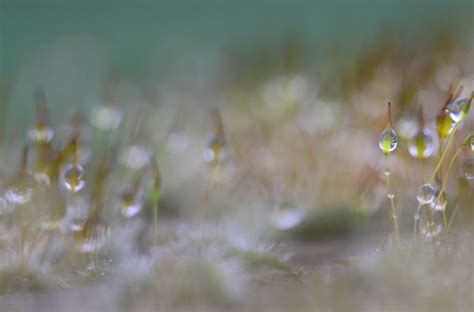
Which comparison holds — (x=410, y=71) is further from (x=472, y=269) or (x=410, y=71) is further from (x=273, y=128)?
(x=472, y=269)

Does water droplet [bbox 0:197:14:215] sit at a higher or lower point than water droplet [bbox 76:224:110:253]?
higher

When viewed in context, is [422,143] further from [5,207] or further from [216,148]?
[5,207]

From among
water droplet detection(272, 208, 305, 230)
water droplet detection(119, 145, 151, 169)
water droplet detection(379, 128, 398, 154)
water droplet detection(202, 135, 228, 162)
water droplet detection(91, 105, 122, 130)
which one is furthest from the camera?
water droplet detection(91, 105, 122, 130)

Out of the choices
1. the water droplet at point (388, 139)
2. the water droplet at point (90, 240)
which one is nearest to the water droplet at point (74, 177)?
the water droplet at point (90, 240)

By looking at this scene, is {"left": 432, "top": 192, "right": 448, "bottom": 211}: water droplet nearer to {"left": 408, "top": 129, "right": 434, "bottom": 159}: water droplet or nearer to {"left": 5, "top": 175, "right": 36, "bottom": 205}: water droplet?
{"left": 408, "top": 129, "right": 434, "bottom": 159}: water droplet

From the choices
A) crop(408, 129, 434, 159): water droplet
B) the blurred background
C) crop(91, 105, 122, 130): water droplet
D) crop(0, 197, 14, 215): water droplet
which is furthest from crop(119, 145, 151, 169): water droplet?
crop(408, 129, 434, 159): water droplet

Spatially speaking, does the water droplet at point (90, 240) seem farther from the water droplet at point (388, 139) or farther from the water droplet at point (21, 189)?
the water droplet at point (388, 139)

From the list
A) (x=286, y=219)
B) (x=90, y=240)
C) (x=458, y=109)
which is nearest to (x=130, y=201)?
(x=90, y=240)
